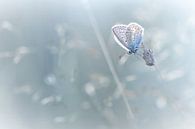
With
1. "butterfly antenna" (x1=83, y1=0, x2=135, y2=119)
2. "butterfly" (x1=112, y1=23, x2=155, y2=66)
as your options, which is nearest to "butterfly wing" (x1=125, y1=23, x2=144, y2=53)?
"butterfly" (x1=112, y1=23, x2=155, y2=66)

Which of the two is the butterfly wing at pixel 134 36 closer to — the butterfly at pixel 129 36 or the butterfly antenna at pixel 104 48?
the butterfly at pixel 129 36

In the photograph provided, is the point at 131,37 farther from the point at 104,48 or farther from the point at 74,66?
the point at 74,66

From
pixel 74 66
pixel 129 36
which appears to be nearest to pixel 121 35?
pixel 129 36

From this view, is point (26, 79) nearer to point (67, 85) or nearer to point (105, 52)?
point (67, 85)

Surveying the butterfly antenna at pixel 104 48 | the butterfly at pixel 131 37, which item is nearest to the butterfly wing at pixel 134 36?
the butterfly at pixel 131 37

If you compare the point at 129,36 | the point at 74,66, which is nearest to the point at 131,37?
the point at 129,36

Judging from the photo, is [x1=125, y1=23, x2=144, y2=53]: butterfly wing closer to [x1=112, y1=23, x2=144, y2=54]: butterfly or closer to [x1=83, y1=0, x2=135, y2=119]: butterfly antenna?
[x1=112, y1=23, x2=144, y2=54]: butterfly
